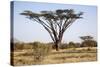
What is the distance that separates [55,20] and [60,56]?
1.66 ft

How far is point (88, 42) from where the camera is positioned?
300 cm

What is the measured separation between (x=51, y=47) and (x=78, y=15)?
24.2 inches

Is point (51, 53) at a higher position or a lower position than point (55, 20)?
lower

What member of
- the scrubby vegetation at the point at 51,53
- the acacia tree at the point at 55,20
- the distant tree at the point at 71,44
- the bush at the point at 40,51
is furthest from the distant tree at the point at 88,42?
the bush at the point at 40,51

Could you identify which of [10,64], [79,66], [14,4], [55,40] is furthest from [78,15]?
[10,64]

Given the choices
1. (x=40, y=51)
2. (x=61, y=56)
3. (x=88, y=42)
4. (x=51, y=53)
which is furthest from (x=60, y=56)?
(x=88, y=42)

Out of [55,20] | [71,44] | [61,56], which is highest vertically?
[55,20]

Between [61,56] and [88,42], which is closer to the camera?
[61,56]

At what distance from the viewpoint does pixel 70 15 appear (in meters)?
2.90

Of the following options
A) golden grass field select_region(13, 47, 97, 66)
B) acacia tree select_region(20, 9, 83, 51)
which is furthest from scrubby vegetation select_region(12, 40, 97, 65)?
acacia tree select_region(20, 9, 83, 51)

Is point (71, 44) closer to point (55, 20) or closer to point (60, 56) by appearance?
point (60, 56)

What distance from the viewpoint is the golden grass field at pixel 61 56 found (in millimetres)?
2652

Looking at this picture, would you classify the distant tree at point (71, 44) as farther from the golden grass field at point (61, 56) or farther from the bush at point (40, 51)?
the bush at point (40, 51)
